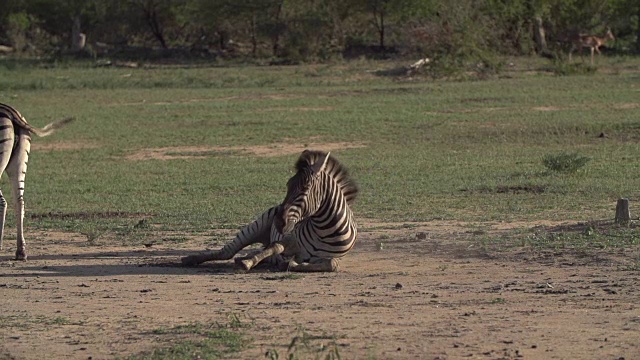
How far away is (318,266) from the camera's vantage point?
9070 millimetres

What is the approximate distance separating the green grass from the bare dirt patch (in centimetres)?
14

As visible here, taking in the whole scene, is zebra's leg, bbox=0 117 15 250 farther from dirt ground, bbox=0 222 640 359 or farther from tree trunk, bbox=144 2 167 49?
tree trunk, bbox=144 2 167 49

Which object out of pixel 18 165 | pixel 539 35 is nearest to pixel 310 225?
pixel 18 165

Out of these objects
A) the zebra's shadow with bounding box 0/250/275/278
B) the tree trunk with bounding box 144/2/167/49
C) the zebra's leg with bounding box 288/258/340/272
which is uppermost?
the zebra's leg with bounding box 288/258/340/272

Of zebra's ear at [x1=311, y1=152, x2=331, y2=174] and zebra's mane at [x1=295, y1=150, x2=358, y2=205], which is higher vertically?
zebra's ear at [x1=311, y1=152, x2=331, y2=174]

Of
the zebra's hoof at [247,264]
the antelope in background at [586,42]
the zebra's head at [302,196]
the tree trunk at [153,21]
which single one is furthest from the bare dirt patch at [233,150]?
the tree trunk at [153,21]

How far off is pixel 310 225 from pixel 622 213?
2895mm

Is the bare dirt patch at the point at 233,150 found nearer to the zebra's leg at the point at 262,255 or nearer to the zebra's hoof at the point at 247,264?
the zebra's leg at the point at 262,255

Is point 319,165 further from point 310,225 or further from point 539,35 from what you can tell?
point 539,35

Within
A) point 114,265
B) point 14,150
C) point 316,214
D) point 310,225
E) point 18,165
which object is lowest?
point 114,265

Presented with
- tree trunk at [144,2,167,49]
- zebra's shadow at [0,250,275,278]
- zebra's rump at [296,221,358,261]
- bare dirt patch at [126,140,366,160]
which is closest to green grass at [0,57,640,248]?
bare dirt patch at [126,140,366,160]

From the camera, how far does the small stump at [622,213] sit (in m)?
10.3

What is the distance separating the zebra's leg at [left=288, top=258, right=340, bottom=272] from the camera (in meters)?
9.07

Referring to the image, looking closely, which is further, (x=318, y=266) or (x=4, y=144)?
(x=4, y=144)
